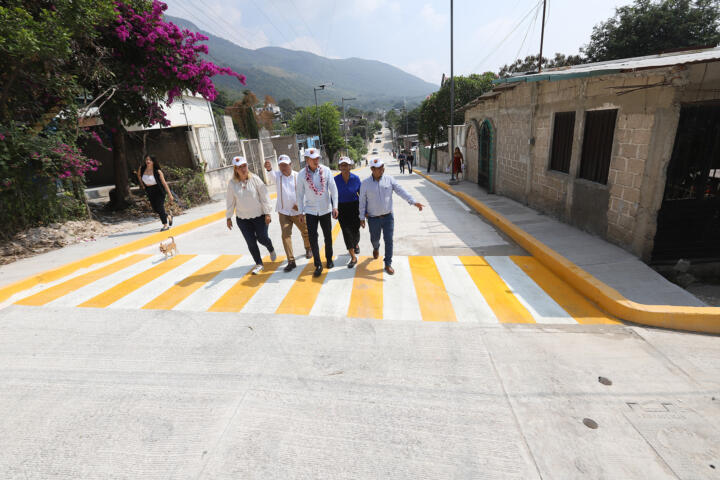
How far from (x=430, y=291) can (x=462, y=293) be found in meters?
0.43

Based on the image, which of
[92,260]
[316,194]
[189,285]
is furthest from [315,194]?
[92,260]

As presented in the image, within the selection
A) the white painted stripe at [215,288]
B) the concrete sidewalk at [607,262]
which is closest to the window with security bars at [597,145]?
the concrete sidewalk at [607,262]

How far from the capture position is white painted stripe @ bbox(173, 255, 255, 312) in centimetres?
454

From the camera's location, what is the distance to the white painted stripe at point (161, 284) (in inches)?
184

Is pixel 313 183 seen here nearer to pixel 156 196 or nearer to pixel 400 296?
pixel 400 296

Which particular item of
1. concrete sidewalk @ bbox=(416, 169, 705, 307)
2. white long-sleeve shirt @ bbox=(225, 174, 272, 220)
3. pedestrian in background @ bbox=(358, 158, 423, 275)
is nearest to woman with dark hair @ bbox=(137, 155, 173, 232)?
white long-sleeve shirt @ bbox=(225, 174, 272, 220)

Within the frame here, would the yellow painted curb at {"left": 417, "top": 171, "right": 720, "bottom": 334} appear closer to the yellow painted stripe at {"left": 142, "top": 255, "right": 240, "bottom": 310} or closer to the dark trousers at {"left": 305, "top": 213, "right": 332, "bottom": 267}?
the dark trousers at {"left": 305, "top": 213, "right": 332, "bottom": 267}

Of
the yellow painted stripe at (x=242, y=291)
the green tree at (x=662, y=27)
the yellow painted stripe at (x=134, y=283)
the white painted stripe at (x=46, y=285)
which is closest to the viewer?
the yellow painted stripe at (x=242, y=291)

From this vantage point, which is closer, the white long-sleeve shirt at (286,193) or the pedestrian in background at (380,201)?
the pedestrian in background at (380,201)

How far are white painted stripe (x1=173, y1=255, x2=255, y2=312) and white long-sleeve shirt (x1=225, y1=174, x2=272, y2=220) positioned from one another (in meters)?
0.97

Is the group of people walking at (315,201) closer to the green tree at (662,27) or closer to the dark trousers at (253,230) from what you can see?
the dark trousers at (253,230)

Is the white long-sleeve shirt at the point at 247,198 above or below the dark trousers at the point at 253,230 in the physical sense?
above

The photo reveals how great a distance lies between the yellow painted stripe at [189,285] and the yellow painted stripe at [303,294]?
56.5 inches

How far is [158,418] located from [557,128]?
9.07 metres
